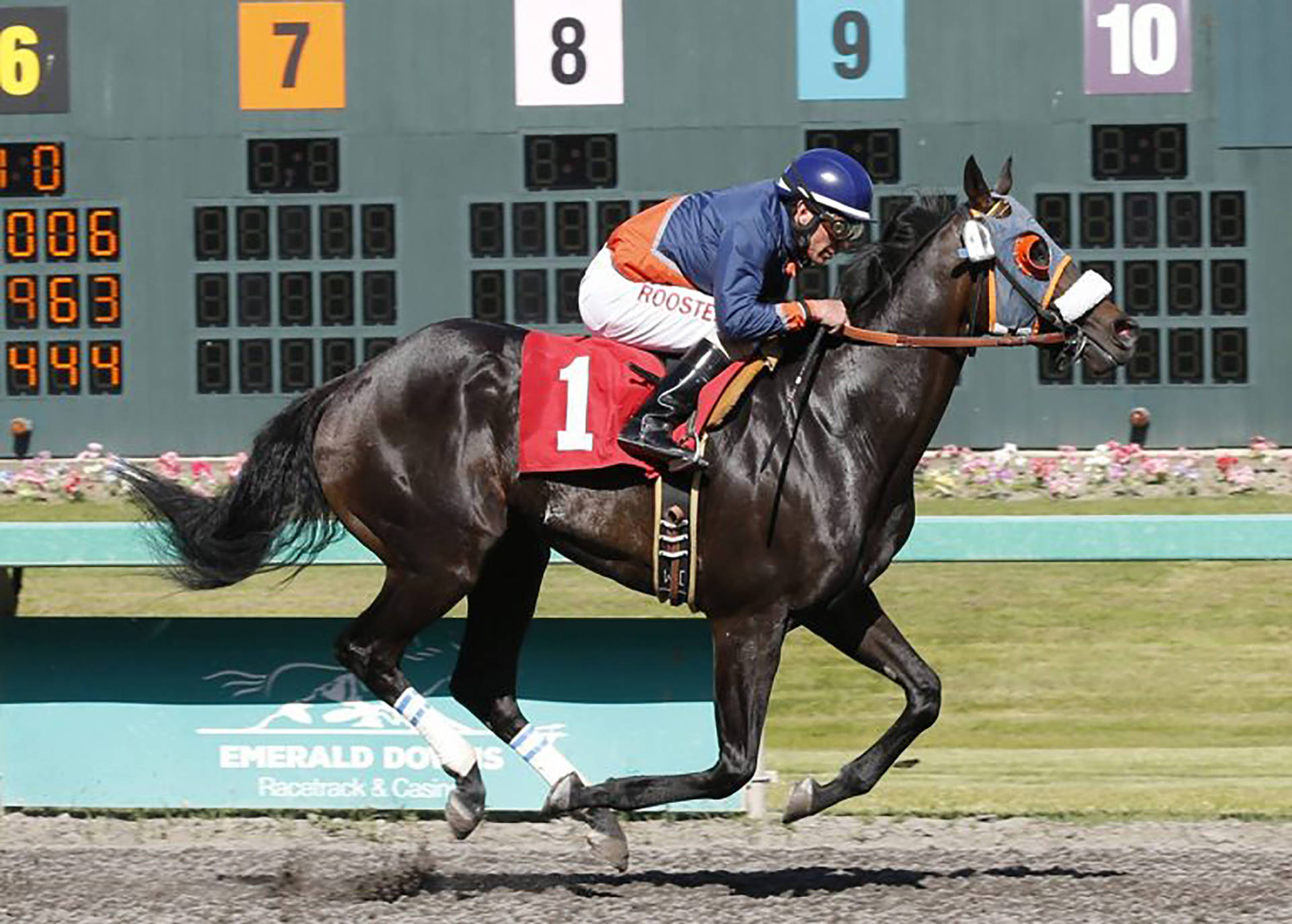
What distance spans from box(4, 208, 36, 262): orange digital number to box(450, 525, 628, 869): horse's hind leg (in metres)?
7.12

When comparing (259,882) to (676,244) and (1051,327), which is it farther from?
(1051,327)

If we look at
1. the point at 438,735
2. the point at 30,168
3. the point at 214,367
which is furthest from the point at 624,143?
the point at 438,735

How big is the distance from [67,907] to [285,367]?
23.4 ft

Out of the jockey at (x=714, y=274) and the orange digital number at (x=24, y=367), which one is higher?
the jockey at (x=714, y=274)

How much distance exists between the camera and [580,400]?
5.11 meters

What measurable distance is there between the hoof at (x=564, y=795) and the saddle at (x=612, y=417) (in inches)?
18.6

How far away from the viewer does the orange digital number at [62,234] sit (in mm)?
11945

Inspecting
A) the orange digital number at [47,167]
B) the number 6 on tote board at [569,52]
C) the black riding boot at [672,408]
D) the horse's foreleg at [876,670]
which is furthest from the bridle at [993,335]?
the orange digital number at [47,167]

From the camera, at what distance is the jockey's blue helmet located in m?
4.98

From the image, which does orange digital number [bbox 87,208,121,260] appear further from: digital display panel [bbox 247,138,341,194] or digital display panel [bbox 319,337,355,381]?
digital display panel [bbox 319,337,355,381]

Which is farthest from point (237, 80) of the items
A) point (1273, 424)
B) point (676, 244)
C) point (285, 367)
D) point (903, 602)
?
point (676, 244)

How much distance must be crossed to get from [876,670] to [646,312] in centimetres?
100

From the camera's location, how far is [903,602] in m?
9.77

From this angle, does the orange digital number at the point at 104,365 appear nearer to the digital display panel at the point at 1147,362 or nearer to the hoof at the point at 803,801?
the digital display panel at the point at 1147,362
